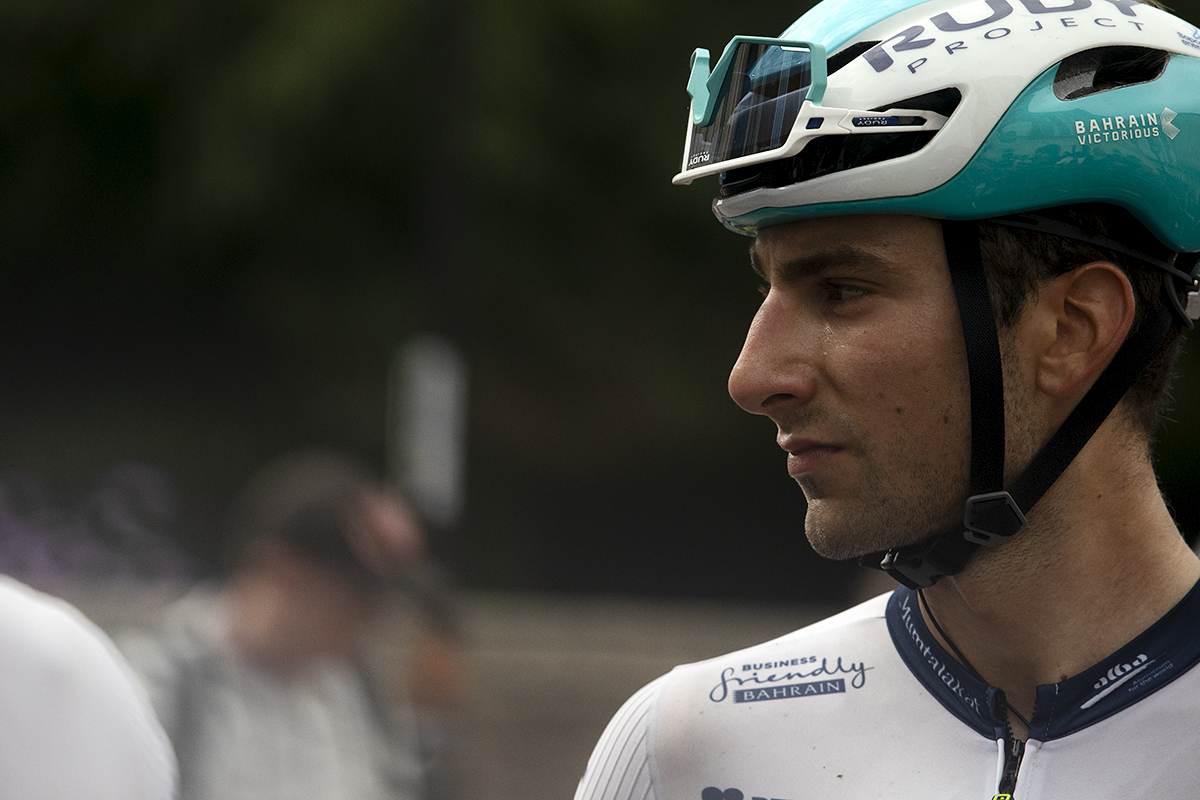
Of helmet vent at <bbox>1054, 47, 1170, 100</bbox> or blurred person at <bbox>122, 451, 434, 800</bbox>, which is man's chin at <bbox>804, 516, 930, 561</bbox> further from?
blurred person at <bbox>122, 451, 434, 800</bbox>

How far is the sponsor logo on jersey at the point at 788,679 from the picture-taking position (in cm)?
232

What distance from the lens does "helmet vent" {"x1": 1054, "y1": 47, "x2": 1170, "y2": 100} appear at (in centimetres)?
214

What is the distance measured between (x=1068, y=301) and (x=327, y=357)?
13.1m

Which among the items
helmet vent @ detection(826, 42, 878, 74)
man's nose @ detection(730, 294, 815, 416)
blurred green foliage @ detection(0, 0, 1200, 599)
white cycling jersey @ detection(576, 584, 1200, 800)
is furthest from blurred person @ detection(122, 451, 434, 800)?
blurred green foliage @ detection(0, 0, 1200, 599)

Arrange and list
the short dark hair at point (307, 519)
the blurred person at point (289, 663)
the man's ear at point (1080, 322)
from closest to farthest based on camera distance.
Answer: the man's ear at point (1080, 322) < the blurred person at point (289, 663) < the short dark hair at point (307, 519)

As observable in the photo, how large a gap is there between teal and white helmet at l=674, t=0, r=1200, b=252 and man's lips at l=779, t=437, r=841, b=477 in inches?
14.7

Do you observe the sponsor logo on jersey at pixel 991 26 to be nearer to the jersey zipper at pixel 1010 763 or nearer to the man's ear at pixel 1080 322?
the man's ear at pixel 1080 322

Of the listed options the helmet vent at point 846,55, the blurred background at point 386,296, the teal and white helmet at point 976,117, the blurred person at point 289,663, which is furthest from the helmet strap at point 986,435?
the blurred background at point 386,296

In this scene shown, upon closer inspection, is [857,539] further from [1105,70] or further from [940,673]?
[1105,70]

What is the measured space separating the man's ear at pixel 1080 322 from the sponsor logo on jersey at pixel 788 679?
62cm

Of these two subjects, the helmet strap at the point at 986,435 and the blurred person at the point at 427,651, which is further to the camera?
the blurred person at the point at 427,651

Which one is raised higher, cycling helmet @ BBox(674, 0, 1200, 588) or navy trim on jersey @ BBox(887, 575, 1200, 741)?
Answer: cycling helmet @ BBox(674, 0, 1200, 588)

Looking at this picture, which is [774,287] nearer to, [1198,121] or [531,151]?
[1198,121]

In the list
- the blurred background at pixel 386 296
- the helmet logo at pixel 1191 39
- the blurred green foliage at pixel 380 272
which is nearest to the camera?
the helmet logo at pixel 1191 39
